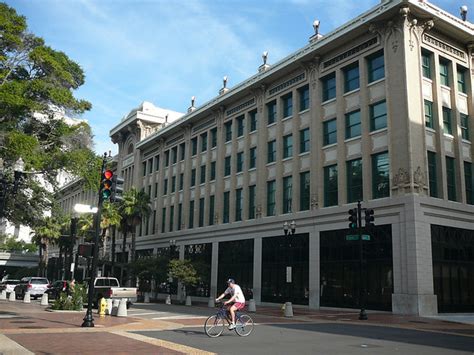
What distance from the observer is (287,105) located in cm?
4016

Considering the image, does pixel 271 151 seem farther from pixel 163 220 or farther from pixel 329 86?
pixel 163 220

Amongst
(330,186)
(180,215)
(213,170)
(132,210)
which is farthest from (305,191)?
(132,210)

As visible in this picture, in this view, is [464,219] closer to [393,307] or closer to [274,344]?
[393,307]

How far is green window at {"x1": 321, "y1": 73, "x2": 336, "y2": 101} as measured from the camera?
35781 millimetres

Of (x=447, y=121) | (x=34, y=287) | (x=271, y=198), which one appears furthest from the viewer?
(x=34, y=287)

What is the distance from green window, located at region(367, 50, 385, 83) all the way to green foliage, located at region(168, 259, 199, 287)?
2066 centimetres

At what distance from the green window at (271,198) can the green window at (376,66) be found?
11.9 m

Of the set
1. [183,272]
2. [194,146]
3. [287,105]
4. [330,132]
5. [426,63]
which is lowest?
[183,272]

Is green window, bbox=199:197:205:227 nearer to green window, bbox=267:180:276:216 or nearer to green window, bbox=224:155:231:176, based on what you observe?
green window, bbox=224:155:231:176

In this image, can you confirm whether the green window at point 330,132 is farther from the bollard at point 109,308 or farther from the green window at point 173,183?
the green window at point 173,183

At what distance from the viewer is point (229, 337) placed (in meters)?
15.2

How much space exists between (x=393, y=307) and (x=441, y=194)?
25.4ft

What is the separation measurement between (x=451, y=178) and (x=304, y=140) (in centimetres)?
1092

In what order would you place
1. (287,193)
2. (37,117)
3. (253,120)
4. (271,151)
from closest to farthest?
(37,117)
(287,193)
(271,151)
(253,120)
